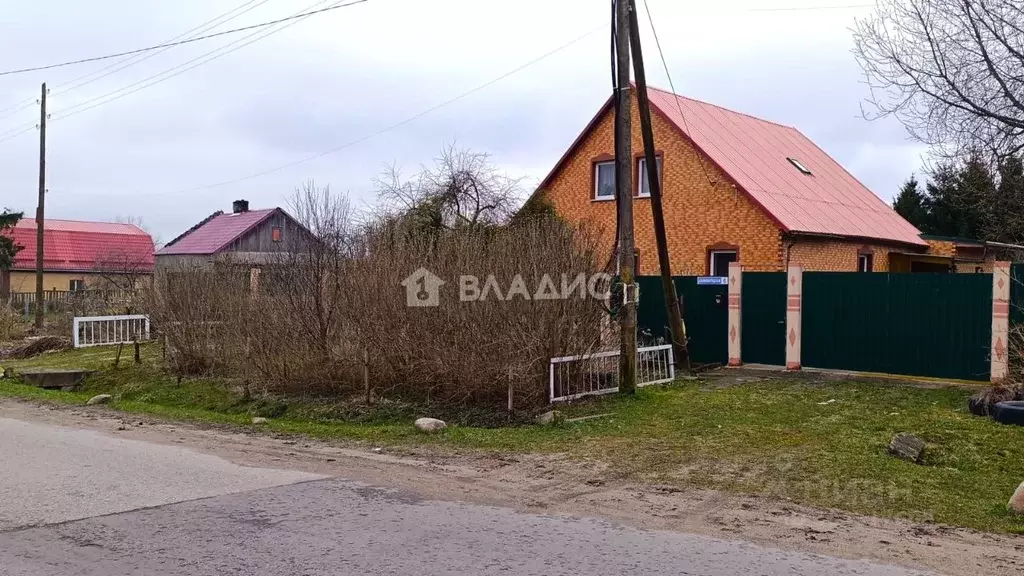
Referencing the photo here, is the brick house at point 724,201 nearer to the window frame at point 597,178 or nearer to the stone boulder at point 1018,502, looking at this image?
the window frame at point 597,178

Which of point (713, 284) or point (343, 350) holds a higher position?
point (713, 284)

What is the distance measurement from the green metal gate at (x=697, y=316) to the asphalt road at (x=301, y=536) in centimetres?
1052

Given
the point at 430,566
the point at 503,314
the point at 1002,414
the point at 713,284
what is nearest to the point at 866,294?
the point at 713,284

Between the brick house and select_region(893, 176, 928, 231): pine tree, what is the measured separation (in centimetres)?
1153

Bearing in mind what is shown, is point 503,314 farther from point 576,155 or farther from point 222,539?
point 576,155

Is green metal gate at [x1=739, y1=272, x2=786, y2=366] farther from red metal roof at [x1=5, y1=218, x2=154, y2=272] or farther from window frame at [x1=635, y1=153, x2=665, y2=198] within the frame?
red metal roof at [x1=5, y1=218, x2=154, y2=272]

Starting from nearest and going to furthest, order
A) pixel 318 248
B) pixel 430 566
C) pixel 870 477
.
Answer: pixel 430 566, pixel 870 477, pixel 318 248

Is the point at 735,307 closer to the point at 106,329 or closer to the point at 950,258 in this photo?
the point at 950,258

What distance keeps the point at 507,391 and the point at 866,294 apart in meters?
7.35

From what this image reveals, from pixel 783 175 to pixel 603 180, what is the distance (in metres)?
4.80

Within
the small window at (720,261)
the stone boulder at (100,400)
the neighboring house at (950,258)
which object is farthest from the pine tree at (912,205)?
the stone boulder at (100,400)

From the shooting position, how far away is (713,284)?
1738 cm

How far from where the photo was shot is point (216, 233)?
45.5m

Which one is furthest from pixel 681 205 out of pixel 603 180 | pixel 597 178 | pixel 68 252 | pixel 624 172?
pixel 68 252
